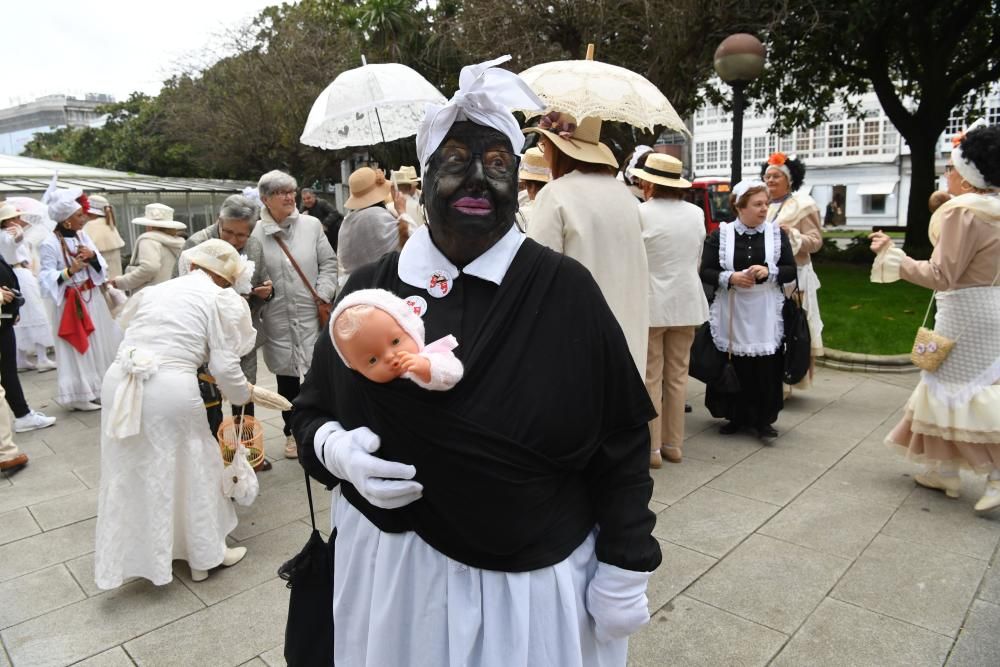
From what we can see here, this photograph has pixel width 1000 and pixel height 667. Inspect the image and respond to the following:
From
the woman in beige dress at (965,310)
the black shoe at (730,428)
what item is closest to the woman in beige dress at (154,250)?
the black shoe at (730,428)

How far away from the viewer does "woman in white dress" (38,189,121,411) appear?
716cm

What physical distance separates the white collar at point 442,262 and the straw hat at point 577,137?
213 cm

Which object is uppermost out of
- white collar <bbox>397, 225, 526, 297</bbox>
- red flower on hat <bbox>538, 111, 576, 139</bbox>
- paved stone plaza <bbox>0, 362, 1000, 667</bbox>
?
red flower on hat <bbox>538, 111, 576, 139</bbox>

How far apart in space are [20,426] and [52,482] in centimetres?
180

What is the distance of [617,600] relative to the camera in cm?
174

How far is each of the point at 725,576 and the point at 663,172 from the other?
2.84 m

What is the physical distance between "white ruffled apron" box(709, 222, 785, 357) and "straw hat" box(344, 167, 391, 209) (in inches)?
111

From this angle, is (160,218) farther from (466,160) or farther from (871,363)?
(871,363)

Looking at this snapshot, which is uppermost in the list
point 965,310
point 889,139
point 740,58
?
point 889,139

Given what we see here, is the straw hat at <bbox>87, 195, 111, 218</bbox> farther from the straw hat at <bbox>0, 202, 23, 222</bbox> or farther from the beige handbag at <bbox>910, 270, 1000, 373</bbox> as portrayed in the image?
the beige handbag at <bbox>910, 270, 1000, 373</bbox>

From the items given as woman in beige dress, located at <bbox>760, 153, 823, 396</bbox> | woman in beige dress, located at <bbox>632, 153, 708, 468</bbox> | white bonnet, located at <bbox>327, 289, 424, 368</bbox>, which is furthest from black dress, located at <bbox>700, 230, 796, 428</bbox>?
white bonnet, located at <bbox>327, 289, 424, 368</bbox>

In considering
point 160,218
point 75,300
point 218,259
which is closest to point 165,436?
point 218,259

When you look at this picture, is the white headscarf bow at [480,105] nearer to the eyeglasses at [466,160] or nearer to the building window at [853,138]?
the eyeglasses at [466,160]

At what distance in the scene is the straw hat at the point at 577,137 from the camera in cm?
385
